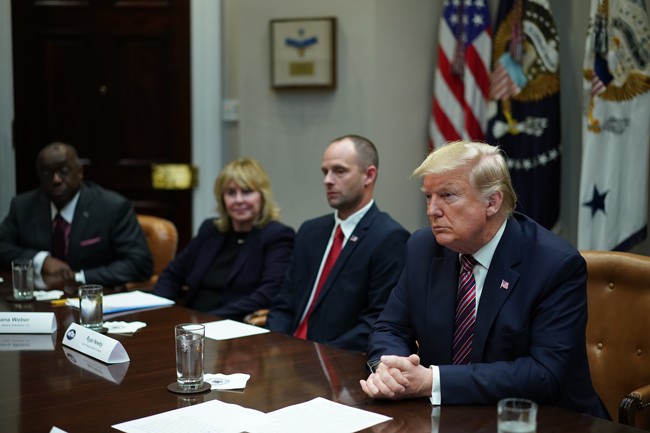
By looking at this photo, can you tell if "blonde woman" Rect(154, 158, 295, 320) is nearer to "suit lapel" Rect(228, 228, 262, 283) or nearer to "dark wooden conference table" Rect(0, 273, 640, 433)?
"suit lapel" Rect(228, 228, 262, 283)

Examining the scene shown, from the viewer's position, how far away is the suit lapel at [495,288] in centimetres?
233

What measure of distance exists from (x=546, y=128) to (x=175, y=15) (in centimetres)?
278

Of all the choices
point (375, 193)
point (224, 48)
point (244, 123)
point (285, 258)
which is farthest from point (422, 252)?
point (224, 48)

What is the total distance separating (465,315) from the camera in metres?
2.41

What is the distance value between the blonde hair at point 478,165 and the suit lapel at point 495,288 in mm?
135

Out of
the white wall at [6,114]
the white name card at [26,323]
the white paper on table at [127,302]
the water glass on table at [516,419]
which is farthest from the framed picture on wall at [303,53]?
the water glass on table at [516,419]

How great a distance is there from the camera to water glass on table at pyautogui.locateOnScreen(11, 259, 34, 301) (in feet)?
11.3

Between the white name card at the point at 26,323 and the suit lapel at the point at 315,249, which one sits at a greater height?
the suit lapel at the point at 315,249

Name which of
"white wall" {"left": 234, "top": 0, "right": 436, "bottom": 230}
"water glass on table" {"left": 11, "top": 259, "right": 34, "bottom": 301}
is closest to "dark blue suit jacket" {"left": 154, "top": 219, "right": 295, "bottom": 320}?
"water glass on table" {"left": 11, "top": 259, "right": 34, "bottom": 301}

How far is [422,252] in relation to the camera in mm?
2594

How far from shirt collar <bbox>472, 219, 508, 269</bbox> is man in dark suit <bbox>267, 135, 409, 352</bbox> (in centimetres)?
95

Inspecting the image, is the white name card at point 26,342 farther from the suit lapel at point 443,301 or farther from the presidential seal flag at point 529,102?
the presidential seal flag at point 529,102

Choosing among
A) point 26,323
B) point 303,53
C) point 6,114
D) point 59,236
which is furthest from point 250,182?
point 6,114

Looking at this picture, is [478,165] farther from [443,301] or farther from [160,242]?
[160,242]
